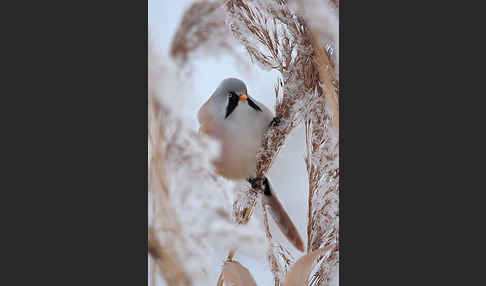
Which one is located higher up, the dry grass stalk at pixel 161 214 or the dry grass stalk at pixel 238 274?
the dry grass stalk at pixel 161 214

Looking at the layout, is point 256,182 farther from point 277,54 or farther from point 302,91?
point 277,54

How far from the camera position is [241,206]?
8.91ft

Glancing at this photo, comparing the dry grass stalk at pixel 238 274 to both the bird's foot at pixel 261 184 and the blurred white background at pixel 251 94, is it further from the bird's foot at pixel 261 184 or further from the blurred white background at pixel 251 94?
the bird's foot at pixel 261 184

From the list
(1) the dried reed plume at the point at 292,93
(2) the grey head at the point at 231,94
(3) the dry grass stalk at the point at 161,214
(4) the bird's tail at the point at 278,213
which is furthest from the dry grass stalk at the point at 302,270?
(2) the grey head at the point at 231,94

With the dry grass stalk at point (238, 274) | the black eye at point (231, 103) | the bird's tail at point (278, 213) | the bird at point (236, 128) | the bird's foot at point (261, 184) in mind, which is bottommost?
the dry grass stalk at point (238, 274)

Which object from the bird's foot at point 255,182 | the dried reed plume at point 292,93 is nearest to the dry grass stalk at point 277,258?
the dried reed plume at point 292,93

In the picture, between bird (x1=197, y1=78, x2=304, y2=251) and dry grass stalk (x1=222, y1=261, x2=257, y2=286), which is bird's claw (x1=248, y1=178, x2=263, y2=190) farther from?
dry grass stalk (x1=222, y1=261, x2=257, y2=286)

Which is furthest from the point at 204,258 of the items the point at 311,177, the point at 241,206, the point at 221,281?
the point at 311,177

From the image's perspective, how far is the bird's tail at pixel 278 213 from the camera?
2713 millimetres

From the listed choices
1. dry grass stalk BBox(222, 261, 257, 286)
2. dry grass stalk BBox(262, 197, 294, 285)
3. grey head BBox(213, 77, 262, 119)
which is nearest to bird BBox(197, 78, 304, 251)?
grey head BBox(213, 77, 262, 119)

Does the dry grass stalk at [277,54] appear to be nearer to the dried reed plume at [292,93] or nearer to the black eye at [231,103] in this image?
the dried reed plume at [292,93]

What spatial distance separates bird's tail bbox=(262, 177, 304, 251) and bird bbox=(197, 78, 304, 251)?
64mm

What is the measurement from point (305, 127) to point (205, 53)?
2.36 feet

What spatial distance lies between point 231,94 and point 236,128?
20 centimetres
